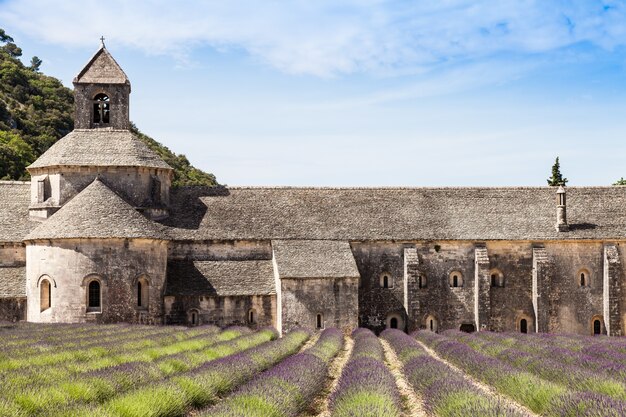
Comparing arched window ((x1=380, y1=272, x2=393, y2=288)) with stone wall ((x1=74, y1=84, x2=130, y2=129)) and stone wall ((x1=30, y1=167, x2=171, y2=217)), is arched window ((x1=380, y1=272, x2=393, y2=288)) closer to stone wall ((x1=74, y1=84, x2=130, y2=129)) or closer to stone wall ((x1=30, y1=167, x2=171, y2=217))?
stone wall ((x1=30, y1=167, x2=171, y2=217))

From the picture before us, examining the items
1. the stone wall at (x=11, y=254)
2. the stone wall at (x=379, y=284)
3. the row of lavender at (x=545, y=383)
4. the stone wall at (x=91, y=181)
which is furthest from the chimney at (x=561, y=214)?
the stone wall at (x=11, y=254)

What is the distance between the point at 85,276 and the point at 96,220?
8.69 ft

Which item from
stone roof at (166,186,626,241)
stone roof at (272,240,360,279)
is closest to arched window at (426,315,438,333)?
stone roof at (166,186,626,241)

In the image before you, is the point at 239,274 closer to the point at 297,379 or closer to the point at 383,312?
the point at 383,312

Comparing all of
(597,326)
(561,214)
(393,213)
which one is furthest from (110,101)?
(597,326)

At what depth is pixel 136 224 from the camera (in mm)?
37594

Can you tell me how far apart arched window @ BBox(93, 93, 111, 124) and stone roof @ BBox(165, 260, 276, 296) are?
382 inches

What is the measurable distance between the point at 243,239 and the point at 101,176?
26.2 ft

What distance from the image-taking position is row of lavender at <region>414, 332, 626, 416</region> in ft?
38.8

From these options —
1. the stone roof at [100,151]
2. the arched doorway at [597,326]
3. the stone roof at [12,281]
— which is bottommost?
the arched doorway at [597,326]

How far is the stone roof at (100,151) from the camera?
40928mm

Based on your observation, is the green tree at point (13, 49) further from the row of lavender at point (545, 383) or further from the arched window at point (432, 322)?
the row of lavender at point (545, 383)

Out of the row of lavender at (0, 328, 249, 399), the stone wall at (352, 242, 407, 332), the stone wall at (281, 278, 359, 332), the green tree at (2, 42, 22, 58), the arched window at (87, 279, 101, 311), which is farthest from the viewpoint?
the green tree at (2, 42, 22, 58)

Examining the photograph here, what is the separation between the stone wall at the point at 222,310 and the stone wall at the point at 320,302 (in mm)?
1538
